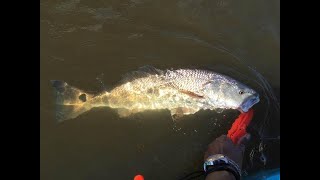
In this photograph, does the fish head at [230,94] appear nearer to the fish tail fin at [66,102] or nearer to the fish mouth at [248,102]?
the fish mouth at [248,102]

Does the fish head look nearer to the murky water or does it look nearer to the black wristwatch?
the murky water

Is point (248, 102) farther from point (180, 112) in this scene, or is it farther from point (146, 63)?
point (146, 63)

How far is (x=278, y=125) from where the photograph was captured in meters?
4.49

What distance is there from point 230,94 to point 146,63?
42.6 inches

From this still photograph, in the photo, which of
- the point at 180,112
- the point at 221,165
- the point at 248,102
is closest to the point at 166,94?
the point at 180,112

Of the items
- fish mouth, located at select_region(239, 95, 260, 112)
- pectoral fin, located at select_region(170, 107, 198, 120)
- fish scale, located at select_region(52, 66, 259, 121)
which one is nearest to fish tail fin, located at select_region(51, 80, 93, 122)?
fish scale, located at select_region(52, 66, 259, 121)

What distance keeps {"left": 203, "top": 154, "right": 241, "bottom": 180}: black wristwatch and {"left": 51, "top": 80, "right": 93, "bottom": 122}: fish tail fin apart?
1584 millimetres

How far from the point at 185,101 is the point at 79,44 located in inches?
57.8

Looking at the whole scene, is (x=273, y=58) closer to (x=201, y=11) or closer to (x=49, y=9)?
(x=201, y=11)

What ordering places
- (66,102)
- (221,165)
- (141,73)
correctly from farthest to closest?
(141,73)
(66,102)
(221,165)

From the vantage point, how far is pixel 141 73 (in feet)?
15.0

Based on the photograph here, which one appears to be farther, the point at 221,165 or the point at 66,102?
the point at 66,102

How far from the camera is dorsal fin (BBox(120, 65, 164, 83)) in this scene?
179 inches

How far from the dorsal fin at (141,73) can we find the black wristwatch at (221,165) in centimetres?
129
